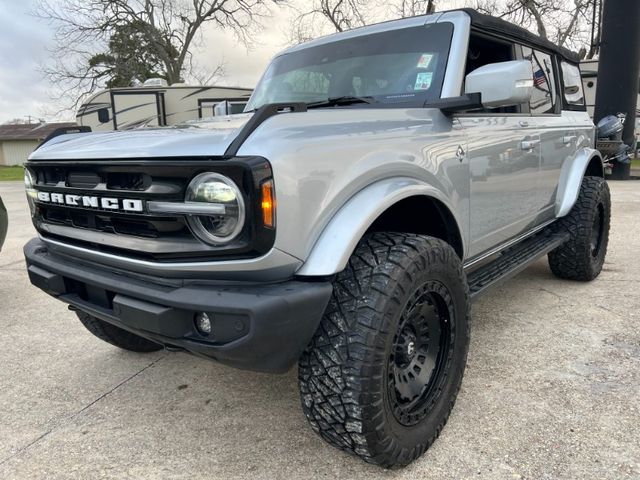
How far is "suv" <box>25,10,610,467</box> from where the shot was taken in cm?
168

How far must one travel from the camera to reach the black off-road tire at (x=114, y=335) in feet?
9.59

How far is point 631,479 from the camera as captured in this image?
1.89 meters

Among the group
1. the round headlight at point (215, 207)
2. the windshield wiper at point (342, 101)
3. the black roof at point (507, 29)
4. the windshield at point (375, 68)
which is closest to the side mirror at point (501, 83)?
the windshield at point (375, 68)

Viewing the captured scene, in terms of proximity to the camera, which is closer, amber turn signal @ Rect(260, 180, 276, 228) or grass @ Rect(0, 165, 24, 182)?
amber turn signal @ Rect(260, 180, 276, 228)

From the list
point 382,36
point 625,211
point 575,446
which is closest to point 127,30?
point 625,211

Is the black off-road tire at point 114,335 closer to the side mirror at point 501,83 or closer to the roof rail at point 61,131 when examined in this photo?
the roof rail at point 61,131

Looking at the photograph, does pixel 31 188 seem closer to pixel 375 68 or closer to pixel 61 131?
pixel 61 131

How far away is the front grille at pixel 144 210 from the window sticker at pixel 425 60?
4.62 feet

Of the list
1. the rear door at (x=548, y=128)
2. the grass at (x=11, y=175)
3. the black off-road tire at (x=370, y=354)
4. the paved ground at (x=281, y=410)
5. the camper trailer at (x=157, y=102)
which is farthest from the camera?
the grass at (x=11, y=175)

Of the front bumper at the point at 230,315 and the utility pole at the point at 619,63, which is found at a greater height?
the utility pole at the point at 619,63

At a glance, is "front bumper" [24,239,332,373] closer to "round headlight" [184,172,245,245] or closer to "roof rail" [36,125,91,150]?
"round headlight" [184,172,245,245]

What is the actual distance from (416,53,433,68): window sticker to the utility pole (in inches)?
484

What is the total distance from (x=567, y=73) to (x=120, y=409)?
417 cm

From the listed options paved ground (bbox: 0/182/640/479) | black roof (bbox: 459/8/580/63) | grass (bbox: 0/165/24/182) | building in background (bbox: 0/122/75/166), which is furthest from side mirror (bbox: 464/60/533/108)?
building in background (bbox: 0/122/75/166)
